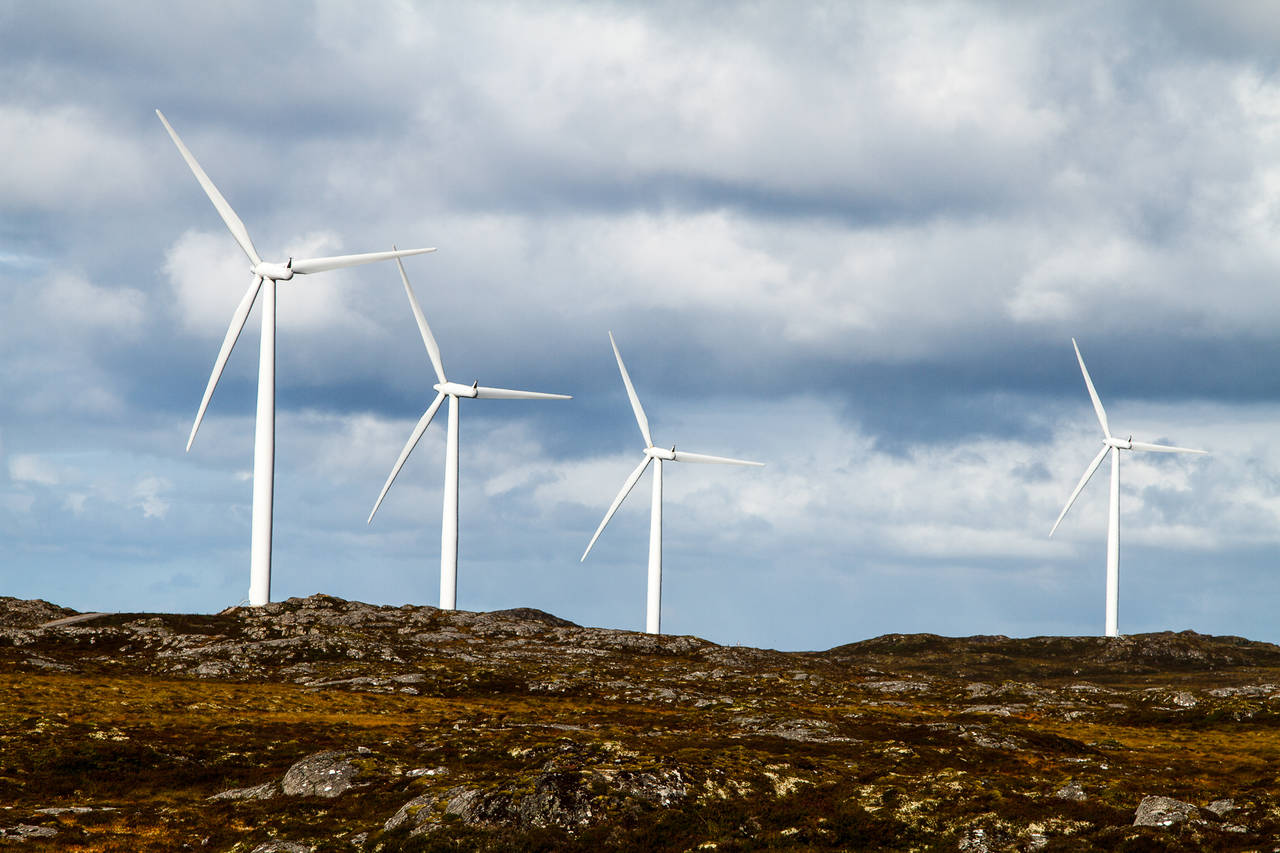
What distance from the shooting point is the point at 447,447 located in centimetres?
15612

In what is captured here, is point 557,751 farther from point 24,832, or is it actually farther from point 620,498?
point 620,498

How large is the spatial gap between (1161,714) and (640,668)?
54505mm

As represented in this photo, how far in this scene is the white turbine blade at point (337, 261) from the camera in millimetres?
128250

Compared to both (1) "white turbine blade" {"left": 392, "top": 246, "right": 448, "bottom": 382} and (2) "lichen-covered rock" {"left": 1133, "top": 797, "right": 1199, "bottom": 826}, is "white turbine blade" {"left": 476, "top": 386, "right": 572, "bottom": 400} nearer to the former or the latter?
(1) "white turbine blade" {"left": 392, "top": 246, "right": 448, "bottom": 382}

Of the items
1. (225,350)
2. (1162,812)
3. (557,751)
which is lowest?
(1162,812)

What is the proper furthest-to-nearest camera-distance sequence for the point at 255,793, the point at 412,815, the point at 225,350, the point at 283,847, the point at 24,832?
the point at 225,350
the point at 255,793
the point at 24,832
the point at 412,815
the point at 283,847

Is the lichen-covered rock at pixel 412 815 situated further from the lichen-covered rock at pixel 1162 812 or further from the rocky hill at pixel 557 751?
the lichen-covered rock at pixel 1162 812

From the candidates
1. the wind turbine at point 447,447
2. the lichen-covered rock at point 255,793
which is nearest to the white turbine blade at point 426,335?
the wind turbine at point 447,447

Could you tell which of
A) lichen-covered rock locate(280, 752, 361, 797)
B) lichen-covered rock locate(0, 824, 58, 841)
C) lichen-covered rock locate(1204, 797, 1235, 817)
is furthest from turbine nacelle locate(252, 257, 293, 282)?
lichen-covered rock locate(1204, 797, 1235, 817)

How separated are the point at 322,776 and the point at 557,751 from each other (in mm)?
10744

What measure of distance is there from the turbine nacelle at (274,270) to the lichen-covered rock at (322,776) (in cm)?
8598

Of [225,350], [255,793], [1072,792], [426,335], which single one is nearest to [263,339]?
[225,350]

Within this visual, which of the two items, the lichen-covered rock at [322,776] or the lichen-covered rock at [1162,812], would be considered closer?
the lichen-covered rock at [1162,812]

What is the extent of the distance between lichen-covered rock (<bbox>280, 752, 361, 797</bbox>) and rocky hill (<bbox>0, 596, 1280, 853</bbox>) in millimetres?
126
